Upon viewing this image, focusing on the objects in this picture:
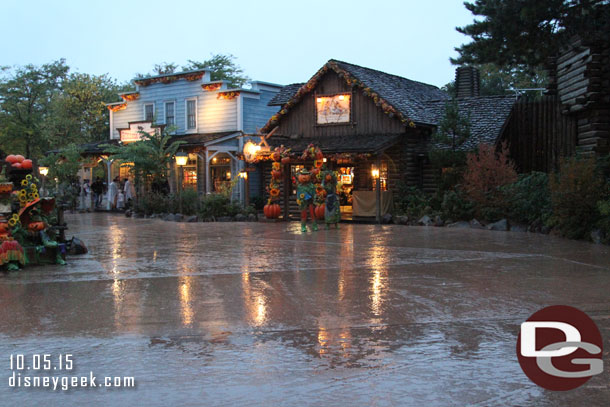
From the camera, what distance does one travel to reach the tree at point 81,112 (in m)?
45.1

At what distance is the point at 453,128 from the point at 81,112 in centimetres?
3029

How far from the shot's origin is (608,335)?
6812 mm


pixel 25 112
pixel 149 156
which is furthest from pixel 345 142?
pixel 25 112

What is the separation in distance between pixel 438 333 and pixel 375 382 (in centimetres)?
182

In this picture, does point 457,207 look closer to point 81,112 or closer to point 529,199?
point 529,199

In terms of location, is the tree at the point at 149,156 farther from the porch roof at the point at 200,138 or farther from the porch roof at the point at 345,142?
the porch roof at the point at 345,142

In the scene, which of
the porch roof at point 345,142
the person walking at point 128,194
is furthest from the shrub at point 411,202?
the person walking at point 128,194

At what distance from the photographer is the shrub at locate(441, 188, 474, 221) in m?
21.3

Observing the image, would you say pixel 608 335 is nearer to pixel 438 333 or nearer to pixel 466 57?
pixel 438 333

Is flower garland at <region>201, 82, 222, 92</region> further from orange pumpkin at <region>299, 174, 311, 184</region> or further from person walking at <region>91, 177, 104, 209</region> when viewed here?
orange pumpkin at <region>299, 174, 311, 184</region>

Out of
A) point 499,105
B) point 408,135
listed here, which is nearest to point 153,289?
point 408,135

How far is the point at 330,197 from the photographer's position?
65.6ft

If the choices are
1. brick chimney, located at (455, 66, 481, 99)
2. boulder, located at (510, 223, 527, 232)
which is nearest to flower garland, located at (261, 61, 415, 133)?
boulder, located at (510, 223, 527, 232)

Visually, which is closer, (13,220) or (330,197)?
(13,220)
